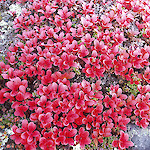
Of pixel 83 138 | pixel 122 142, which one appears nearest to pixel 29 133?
pixel 83 138

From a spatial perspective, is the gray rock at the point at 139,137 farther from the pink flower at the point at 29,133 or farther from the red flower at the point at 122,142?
the pink flower at the point at 29,133

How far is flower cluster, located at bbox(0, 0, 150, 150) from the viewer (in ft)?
7.38

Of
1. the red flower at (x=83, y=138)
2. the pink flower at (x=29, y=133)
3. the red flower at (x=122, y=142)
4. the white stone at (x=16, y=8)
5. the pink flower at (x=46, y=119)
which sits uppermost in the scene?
the white stone at (x=16, y=8)

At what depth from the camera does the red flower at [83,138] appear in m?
2.17

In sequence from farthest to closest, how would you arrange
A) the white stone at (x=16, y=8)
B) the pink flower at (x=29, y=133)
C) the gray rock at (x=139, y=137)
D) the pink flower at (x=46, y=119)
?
the white stone at (x=16, y=8) → the gray rock at (x=139, y=137) → the pink flower at (x=46, y=119) → the pink flower at (x=29, y=133)

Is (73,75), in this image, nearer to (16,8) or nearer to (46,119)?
(46,119)

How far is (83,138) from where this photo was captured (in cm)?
222

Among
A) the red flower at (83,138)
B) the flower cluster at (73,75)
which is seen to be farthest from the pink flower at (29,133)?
the red flower at (83,138)

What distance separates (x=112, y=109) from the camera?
243 cm

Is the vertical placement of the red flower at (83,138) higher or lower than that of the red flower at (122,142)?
higher

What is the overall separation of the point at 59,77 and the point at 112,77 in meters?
1.05

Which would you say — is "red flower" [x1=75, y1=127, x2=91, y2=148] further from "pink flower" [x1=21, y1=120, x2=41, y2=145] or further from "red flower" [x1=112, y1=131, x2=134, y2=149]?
"pink flower" [x1=21, y1=120, x2=41, y2=145]

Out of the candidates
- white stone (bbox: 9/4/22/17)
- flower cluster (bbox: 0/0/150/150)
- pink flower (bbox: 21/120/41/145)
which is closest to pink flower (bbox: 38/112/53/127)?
flower cluster (bbox: 0/0/150/150)

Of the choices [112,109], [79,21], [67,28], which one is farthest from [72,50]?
[112,109]
